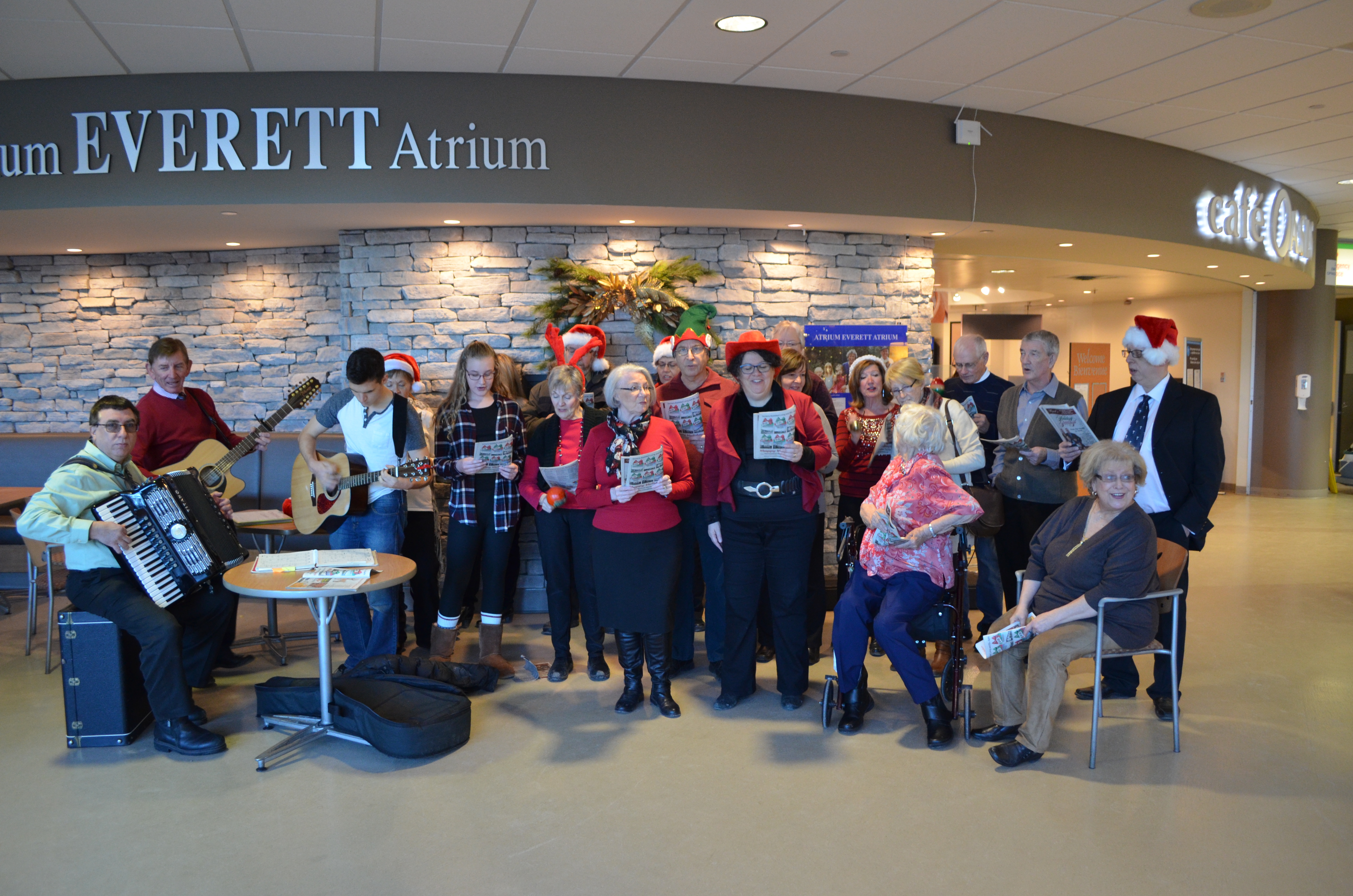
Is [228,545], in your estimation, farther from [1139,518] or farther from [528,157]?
[1139,518]

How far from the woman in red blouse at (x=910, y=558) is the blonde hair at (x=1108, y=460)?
414mm

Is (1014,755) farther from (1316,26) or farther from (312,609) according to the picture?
(1316,26)

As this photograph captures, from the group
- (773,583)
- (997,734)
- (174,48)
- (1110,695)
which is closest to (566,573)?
(773,583)

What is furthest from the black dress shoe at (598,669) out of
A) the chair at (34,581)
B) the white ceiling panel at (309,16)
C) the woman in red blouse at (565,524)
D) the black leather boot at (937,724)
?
the white ceiling panel at (309,16)

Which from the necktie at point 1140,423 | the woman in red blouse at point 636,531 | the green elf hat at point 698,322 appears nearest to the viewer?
the woman in red blouse at point 636,531

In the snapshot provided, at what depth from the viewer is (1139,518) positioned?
3.31 m

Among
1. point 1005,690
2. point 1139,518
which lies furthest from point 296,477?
point 1139,518

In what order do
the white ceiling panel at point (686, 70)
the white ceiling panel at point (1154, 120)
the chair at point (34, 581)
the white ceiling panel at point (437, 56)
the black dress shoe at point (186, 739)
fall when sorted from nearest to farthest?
the black dress shoe at point (186, 739), the white ceiling panel at point (437, 56), the chair at point (34, 581), the white ceiling panel at point (686, 70), the white ceiling panel at point (1154, 120)

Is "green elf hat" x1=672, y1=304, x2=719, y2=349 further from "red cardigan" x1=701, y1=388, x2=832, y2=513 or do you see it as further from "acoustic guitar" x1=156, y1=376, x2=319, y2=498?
"acoustic guitar" x1=156, y1=376, x2=319, y2=498

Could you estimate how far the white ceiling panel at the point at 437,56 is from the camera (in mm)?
4527

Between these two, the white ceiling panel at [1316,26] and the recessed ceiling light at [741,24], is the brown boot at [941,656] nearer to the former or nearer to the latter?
the recessed ceiling light at [741,24]

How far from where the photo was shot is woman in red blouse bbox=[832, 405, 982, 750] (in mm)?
3488

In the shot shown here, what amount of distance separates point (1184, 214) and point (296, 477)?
6.41m

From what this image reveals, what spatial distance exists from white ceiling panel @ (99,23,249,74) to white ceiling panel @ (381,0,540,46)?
533 millimetres
